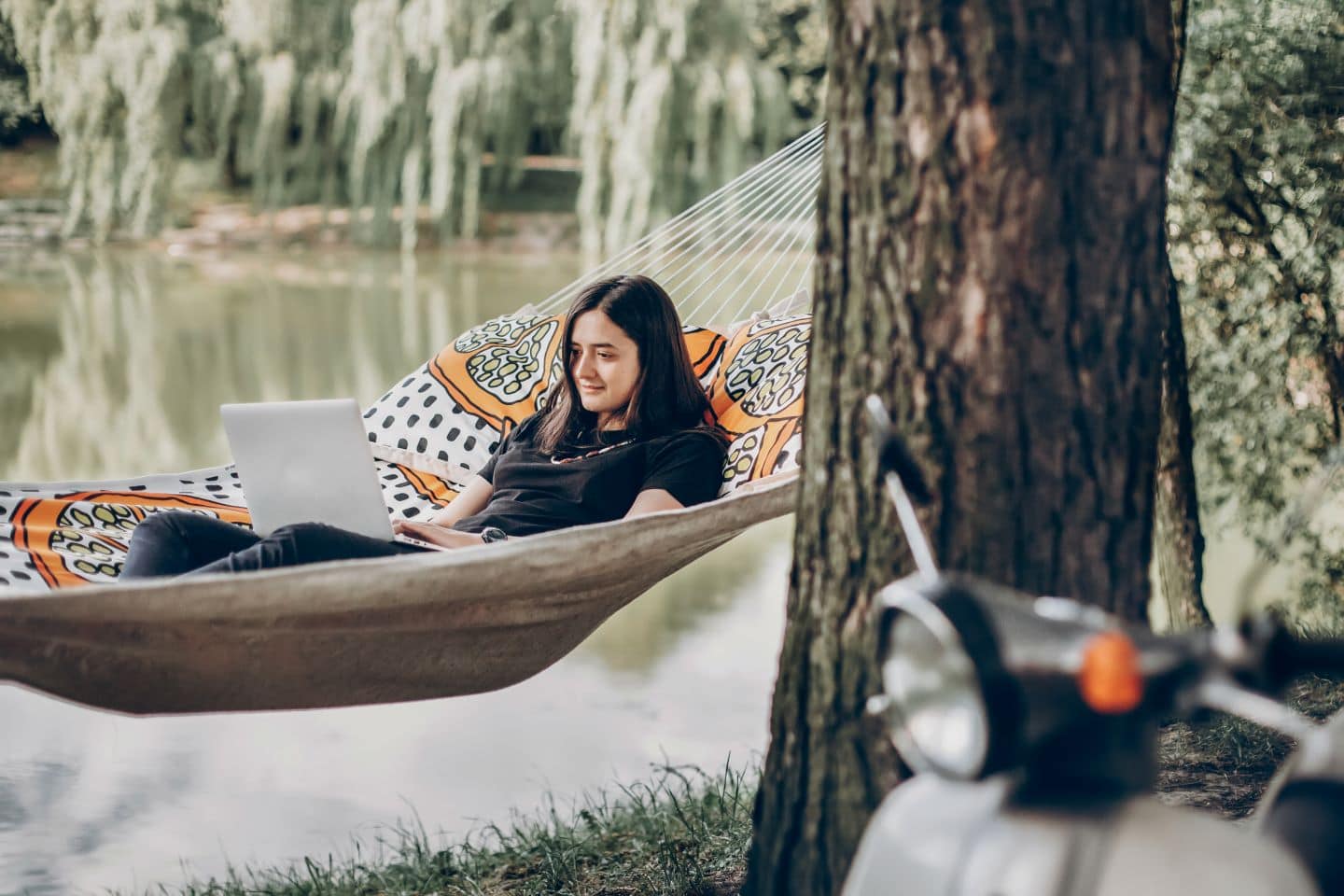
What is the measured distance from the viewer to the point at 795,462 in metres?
1.90

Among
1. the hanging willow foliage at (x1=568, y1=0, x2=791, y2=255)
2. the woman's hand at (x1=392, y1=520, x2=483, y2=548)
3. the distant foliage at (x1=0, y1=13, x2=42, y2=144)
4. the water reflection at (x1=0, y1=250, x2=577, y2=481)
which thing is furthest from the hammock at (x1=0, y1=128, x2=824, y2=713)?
the distant foliage at (x1=0, y1=13, x2=42, y2=144)

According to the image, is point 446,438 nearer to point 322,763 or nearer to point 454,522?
point 454,522

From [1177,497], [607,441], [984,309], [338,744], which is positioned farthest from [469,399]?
[984,309]

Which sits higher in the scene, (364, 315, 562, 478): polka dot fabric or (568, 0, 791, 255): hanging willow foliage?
(568, 0, 791, 255): hanging willow foliage

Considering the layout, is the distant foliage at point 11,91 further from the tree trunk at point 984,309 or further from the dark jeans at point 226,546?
the tree trunk at point 984,309

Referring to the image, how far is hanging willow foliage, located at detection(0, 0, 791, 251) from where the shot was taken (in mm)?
7914

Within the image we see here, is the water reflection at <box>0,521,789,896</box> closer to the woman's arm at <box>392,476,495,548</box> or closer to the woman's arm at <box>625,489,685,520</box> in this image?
the woman's arm at <box>392,476,495,548</box>

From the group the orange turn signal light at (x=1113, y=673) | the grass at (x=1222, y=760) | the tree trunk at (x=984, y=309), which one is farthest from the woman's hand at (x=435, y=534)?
the orange turn signal light at (x=1113, y=673)

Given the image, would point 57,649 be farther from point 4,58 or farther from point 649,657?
point 4,58

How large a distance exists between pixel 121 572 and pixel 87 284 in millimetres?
7950

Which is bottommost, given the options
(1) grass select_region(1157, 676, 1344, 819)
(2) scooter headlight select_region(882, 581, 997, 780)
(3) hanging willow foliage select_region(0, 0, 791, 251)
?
(1) grass select_region(1157, 676, 1344, 819)

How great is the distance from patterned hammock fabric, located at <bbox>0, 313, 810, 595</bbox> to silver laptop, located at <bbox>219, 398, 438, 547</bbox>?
27 cm

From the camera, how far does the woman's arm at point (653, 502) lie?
1.91 meters

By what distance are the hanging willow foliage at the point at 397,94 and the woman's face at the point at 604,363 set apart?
5.97 m
